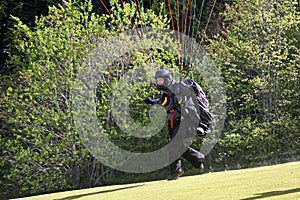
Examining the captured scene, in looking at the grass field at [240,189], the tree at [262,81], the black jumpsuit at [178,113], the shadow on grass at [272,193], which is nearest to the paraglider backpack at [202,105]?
the black jumpsuit at [178,113]

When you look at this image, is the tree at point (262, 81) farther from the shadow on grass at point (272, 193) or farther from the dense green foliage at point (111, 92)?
the shadow on grass at point (272, 193)

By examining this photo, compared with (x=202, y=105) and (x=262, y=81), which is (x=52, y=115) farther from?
(x=202, y=105)

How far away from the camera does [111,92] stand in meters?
18.3

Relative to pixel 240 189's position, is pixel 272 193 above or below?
above

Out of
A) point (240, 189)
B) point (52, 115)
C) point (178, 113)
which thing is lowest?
point (240, 189)

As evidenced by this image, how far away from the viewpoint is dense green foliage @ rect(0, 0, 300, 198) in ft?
60.7

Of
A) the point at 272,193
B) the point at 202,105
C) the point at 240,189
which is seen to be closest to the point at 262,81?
the point at 202,105

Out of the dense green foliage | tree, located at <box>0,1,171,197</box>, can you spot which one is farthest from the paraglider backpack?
tree, located at <box>0,1,171,197</box>

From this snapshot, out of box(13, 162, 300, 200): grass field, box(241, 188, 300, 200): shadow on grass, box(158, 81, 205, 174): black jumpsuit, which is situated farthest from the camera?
box(158, 81, 205, 174): black jumpsuit

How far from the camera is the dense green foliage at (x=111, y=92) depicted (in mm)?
18500

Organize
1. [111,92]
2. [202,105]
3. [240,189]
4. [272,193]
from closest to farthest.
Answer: [272,193]
[240,189]
[202,105]
[111,92]

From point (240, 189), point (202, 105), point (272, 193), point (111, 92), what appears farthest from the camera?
point (111, 92)

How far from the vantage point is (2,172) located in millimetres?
19641

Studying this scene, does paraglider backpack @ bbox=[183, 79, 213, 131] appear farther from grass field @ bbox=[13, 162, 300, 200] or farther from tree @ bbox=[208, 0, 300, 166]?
tree @ bbox=[208, 0, 300, 166]
